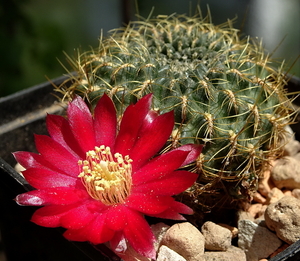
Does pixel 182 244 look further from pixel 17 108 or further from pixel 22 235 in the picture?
pixel 17 108

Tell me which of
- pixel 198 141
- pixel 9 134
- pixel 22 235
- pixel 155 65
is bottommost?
pixel 22 235

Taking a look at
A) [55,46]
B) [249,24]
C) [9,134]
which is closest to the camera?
[9,134]

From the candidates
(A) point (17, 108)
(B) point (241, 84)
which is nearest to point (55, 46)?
(A) point (17, 108)

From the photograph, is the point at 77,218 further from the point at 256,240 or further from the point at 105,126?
the point at 256,240

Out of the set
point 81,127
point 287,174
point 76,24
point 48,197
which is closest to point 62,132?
point 81,127

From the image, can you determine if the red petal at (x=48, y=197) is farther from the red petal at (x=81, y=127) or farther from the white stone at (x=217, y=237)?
the white stone at (x=217, y=237)

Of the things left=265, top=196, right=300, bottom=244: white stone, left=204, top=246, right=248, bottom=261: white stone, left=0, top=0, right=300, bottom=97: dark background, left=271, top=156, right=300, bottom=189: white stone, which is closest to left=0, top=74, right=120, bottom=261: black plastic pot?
left=204, top=246, right=248, bottom=261: white stone
